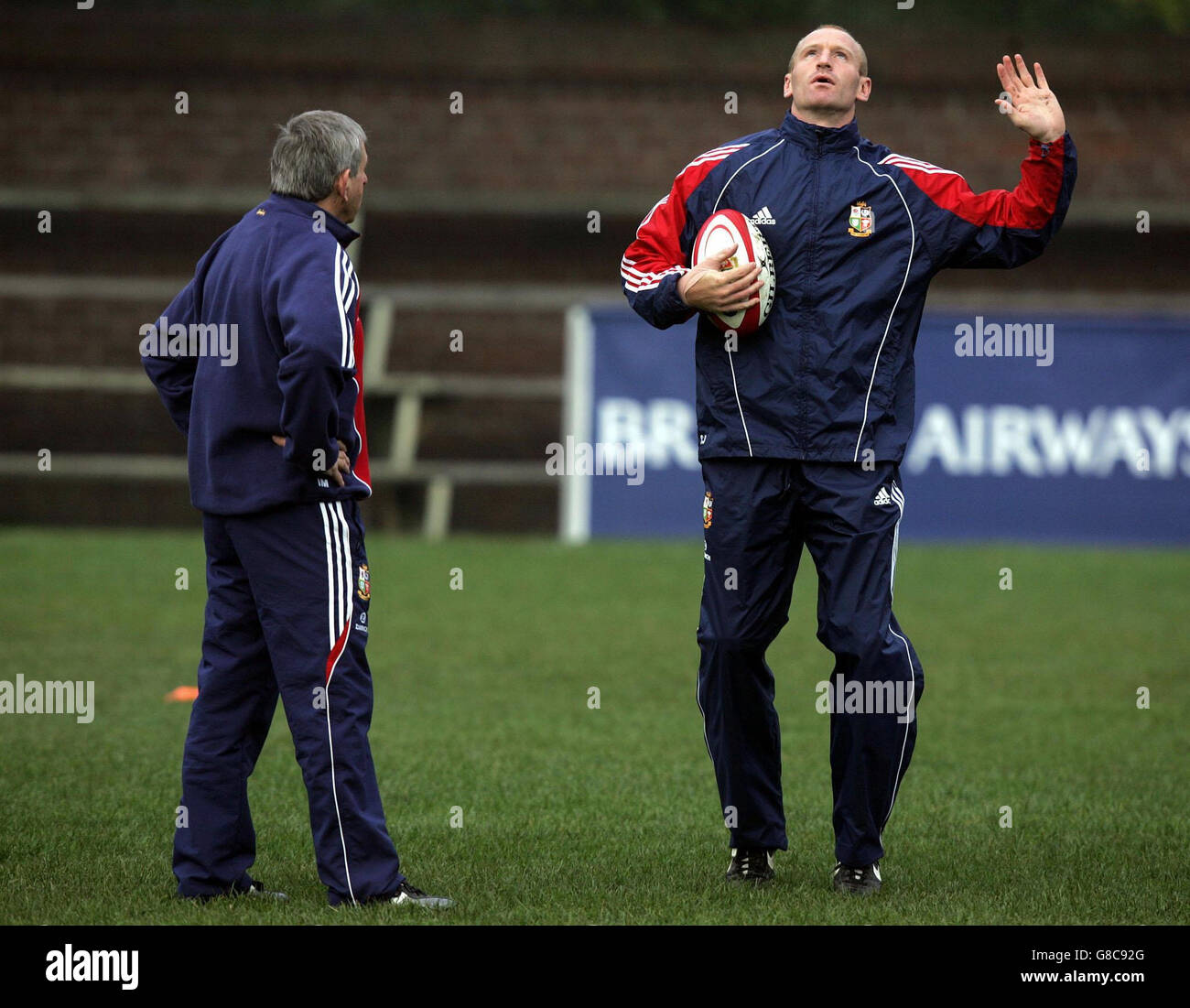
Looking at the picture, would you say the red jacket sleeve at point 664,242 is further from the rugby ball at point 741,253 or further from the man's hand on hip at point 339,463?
the man's hand on hip at point 339,463

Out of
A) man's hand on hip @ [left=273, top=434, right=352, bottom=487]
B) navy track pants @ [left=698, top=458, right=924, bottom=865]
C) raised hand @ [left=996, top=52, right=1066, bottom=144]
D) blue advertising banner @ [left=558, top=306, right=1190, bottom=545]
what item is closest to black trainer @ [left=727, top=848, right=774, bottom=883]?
navy track pants @ [left=698, top=458, right=924, bottom=865]

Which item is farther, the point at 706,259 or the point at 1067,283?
the point at 1067,283

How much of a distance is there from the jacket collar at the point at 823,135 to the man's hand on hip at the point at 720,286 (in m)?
0.43

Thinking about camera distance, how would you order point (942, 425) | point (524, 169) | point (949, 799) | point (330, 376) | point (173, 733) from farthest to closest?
point (524, 169)
point (942, 425)
point (173, 733)
point (949, 799)
point (330, 376)

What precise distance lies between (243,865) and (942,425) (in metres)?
10.6

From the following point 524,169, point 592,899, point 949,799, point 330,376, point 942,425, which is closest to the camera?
point 330,376

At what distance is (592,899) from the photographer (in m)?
4.64

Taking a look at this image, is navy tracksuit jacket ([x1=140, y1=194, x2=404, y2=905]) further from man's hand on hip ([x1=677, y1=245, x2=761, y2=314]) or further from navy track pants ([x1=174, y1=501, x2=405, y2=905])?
man's hand on hip ([x1=677, y1=245, x2=761, y2=314])

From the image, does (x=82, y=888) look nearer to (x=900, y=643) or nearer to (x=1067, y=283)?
(x=900, y=643)

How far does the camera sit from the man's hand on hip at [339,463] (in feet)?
14.5

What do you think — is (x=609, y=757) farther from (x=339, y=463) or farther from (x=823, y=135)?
(x=823, y=135)

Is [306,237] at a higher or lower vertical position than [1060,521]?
higher

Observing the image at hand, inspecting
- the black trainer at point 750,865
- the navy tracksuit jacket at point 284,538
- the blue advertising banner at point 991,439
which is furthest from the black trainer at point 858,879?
the blue advertising banner at point 991,439

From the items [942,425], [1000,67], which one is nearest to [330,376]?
[1000,67]
